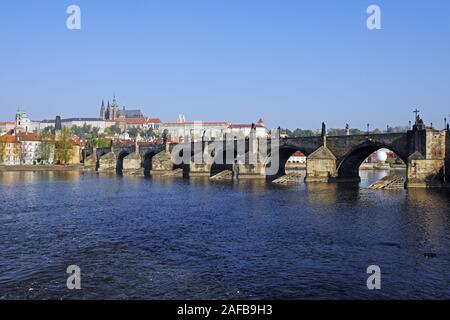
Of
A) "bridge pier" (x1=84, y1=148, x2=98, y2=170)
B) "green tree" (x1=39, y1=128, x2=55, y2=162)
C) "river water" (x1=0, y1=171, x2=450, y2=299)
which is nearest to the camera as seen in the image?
"river water" (x1=0, y1=171, x2=450, y2=299)

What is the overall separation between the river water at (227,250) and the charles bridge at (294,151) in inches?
653

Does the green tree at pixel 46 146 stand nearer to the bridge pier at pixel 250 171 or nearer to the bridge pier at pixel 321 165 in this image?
the bridge pier at pixel 250 171

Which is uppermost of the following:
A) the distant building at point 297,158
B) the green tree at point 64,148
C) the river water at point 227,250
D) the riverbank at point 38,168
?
the green tree at point 64,148

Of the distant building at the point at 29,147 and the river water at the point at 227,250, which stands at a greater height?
the distant building at the point at 29,147

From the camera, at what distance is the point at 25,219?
38.5 meters

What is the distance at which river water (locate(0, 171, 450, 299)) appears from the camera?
19.9 m

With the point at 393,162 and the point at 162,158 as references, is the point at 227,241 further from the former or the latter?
the point at 393,162

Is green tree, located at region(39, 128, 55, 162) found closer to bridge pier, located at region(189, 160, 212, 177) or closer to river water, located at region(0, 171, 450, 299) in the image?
bridge pier, located at region(189, 160, 212, 177)

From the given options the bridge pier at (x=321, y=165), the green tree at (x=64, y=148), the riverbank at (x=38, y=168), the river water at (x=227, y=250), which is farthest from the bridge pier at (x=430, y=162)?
the green tree at (x=64, y=148)

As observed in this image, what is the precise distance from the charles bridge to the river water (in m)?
16.6

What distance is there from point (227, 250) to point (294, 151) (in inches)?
2731

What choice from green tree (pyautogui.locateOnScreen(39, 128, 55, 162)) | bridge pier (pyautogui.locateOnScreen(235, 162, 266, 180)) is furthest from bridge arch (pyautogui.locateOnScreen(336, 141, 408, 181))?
green tree (pyautogui.locateOnScreen(39, 128, 55, 162))

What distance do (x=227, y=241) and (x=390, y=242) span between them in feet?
32.1

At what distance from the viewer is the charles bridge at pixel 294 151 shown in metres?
63.4
